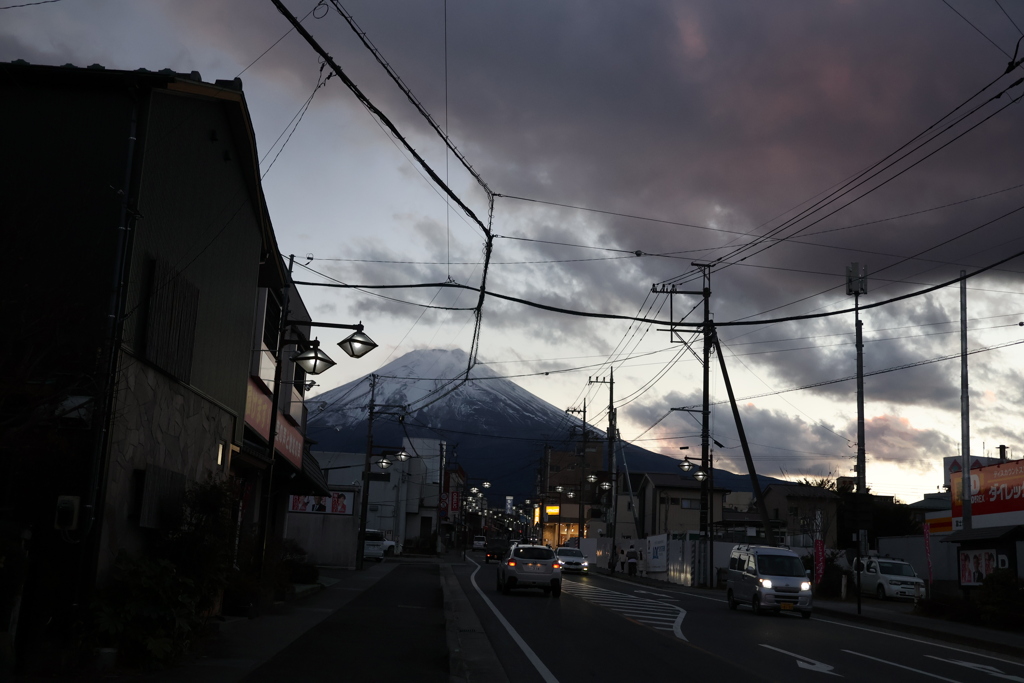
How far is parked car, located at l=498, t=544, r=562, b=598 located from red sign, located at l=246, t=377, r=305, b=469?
806 cm

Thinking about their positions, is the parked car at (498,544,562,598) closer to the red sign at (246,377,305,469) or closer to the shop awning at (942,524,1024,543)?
the red sign at (246,377,305,469)

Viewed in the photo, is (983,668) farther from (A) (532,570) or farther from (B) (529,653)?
(A) (532,570)

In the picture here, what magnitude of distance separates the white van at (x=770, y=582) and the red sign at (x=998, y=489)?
1328cm

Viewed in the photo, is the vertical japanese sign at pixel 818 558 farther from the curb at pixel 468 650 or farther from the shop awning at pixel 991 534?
the curb at pixel 468 650

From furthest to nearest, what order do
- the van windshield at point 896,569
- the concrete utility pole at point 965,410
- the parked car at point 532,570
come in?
the van windshield at point 896,569, the concrete utility pole at point 965,410, the parked car at point 532,570

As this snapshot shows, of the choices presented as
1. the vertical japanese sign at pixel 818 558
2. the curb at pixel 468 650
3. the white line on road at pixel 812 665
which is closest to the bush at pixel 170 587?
the curb at pixel 468 650

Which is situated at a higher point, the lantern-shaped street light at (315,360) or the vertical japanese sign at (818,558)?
the lantern-shaped street light at (315,360)

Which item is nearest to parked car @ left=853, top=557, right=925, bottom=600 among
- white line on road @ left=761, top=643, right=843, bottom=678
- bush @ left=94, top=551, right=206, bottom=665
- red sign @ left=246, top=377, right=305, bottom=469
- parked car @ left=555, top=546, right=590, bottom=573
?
parked car @ left=555, top=546, right=590, bottom=573

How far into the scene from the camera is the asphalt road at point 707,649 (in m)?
12.4

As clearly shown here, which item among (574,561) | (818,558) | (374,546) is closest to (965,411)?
(818,558)

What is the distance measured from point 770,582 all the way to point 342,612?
12.1 meters

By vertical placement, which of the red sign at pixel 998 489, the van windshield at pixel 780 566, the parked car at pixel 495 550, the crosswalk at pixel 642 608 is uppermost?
the red sign at pixel 998 489

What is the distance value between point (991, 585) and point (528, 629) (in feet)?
46.2

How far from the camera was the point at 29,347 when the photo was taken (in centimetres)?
895
